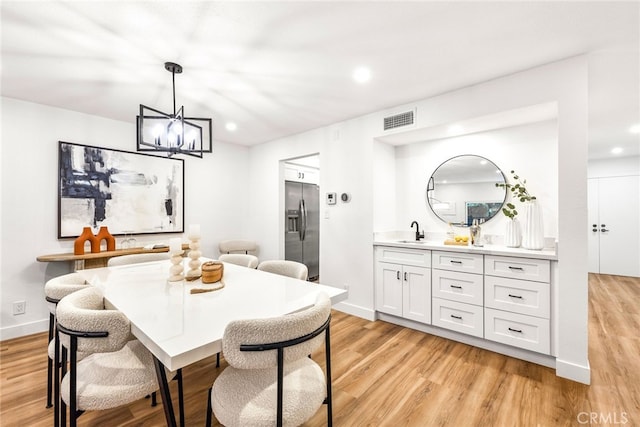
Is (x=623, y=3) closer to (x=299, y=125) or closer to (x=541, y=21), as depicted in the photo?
(x=541, y=21)

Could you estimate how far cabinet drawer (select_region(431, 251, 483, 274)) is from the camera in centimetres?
263

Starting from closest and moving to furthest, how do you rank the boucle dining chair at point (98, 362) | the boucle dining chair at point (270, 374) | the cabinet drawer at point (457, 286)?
1. the boucle dining chair at point (270, 374)
2. the boucle dining chair at point (98, 362)
3. the cabinet drawer at point (457, 286)

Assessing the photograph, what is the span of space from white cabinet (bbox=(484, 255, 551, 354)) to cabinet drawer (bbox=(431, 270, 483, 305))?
77mm

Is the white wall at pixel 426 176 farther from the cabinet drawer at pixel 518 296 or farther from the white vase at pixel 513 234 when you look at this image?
the white vase at pixel 513 234

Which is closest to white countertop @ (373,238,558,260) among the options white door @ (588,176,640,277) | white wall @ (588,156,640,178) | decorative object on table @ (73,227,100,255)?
decorative object on table @ (73,227,100,255)

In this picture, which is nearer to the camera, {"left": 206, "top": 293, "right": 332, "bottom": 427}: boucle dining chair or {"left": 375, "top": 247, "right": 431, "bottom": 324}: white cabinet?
{"left": 206, "top": 293, "right": 332, "bottom": 427}: boucle dining chair

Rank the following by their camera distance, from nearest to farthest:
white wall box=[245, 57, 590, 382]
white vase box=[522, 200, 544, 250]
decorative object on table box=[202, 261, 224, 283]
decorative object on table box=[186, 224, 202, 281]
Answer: decorative object on table box=[202, 261, 224, 283] < decorative object on table box=[186, 224, 202, 281] < white wall box=[245, 57, 590, 382] < white vase box=[522, 200, 544, 250]

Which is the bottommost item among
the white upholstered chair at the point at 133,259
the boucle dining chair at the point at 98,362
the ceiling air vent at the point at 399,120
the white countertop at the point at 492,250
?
the boucle dining chair at the point at 98,362

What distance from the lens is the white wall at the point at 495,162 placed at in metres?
2.75

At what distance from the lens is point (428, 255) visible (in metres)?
2.95

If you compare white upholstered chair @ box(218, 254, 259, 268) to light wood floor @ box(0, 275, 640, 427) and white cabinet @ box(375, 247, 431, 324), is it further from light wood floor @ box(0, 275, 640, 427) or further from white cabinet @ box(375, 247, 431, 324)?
white cabinet @ box(375, 247, 431, 324)

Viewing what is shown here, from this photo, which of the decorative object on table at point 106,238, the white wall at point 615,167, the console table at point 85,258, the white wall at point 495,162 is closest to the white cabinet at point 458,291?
the white wall at point 495,162

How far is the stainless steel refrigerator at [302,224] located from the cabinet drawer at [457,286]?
239cm

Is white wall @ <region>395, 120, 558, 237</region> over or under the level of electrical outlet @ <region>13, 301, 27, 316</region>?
over
